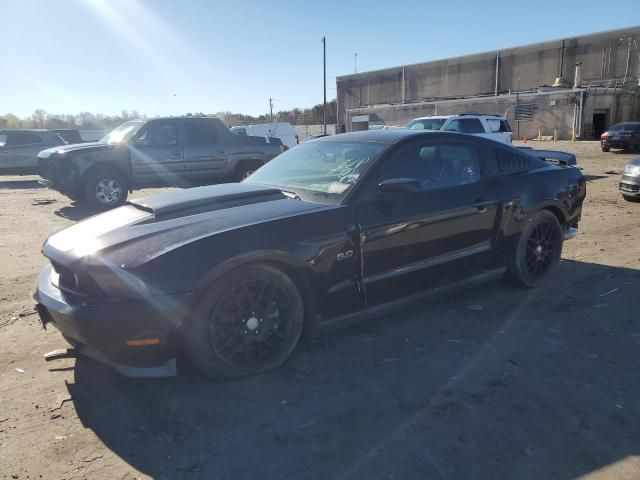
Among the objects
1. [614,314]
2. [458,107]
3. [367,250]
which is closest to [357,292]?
[367,250]

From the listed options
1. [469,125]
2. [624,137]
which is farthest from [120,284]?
[624,137]

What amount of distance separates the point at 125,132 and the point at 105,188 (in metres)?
1.28

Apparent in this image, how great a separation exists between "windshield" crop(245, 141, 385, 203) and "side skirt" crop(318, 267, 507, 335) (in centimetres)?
82

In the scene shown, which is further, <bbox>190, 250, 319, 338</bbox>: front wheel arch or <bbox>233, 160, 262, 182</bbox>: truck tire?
<bbox>233, 160, 262, 182</bbox>: truck tire

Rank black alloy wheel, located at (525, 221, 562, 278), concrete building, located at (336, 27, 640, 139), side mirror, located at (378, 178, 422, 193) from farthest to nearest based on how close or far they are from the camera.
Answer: concrete building, located at (336, 27, 640, 139), black alloy wheel, located at (525, 221, 562, 278), side mirror, located at (378, 178, 422, 193)

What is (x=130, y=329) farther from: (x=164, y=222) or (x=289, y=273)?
(x=289, y=273)

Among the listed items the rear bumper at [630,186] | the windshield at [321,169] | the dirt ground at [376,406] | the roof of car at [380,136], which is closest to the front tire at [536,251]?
the dirt ground at [376,406]

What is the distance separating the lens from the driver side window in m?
3.78

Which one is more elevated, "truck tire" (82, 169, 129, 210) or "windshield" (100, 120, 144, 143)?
"windshield" (100, 120, 144, 143)

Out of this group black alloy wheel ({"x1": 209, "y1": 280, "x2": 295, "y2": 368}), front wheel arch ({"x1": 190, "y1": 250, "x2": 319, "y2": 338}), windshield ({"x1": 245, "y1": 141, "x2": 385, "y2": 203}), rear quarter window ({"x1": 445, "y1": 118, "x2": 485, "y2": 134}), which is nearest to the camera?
front wheel arch ({"x1": 190, "y1": 250, "x2": 319, "y2": 338})

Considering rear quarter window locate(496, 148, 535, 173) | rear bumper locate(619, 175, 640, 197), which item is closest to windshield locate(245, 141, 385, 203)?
rear quarter window locate(496, 148, 535, 173)

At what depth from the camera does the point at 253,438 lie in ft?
8.36

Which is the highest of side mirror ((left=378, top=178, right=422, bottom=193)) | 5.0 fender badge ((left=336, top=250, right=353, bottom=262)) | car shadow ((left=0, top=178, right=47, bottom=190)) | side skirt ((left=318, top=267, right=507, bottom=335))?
side mirror ((left=378, top=178, right=422, bottom=193))

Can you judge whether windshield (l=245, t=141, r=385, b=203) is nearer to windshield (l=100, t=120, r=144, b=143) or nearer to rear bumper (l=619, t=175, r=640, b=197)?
windshield (l=100, t=120, r=144, b=143)
